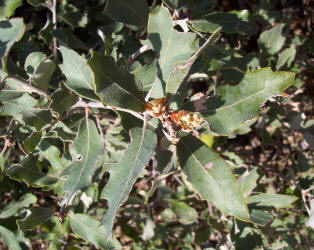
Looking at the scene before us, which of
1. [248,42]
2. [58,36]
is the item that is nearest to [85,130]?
[58,36]

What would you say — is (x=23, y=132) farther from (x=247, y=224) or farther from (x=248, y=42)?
(x=248, y=42)

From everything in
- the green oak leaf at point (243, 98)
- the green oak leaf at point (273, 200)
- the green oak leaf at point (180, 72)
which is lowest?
the green oak leaf at point (273, 200)

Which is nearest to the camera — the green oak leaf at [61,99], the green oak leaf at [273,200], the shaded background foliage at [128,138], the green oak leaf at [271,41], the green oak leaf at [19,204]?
the green oak leaf at [61,99]

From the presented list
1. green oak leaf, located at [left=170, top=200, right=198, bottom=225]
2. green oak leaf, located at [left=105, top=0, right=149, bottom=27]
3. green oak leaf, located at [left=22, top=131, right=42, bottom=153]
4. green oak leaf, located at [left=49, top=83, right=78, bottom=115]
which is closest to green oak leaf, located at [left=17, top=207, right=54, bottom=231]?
green oak leaf, located at [left=22, top=131, right=42, bottom=153]

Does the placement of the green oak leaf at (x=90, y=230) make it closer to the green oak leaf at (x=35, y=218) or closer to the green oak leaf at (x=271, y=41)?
the green oak leaf at (x=35, y=218)

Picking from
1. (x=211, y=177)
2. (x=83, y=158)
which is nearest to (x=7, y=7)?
(x=83, y=158)

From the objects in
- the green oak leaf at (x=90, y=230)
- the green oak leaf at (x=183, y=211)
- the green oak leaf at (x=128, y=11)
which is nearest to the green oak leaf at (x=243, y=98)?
the green oak leaf at (x=128, y=11)
